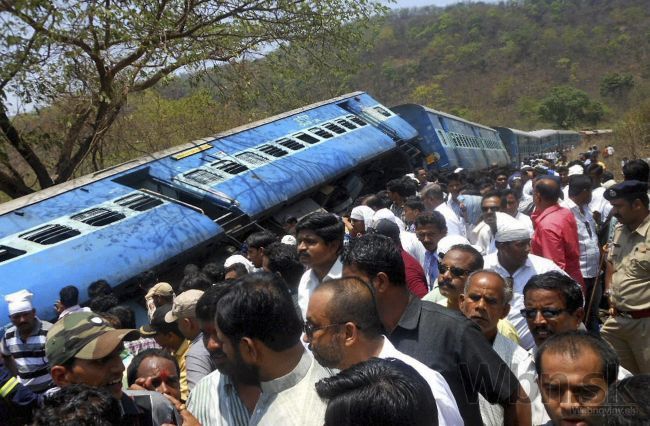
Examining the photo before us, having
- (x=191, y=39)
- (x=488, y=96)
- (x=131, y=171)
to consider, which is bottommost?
(x=488, y=96)

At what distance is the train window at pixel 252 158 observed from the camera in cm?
1134

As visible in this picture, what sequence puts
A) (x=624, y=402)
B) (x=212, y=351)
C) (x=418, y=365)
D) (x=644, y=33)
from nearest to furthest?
(x=624, y=402) → (x=418, y=365) → (x=212, y=351) → (x=644, y=33)

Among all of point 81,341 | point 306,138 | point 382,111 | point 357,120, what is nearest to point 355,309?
point 81,341

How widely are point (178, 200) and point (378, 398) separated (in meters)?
8.74

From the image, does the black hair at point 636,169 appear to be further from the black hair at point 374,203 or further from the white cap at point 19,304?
the white cap at point 19,304

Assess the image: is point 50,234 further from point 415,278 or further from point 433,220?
point 415,278

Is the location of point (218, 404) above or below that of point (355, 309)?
below

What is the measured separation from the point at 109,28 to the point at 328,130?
5304 millimetres

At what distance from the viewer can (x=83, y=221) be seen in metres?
8.41

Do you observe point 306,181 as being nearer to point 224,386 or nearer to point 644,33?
point 224,386

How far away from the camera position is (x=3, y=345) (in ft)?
16.6

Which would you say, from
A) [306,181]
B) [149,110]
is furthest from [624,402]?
[149,110]

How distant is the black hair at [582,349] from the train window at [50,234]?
6.97 meters

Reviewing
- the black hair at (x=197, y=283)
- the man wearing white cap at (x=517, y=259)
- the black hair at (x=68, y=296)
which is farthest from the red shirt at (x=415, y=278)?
the black hair at (x=68, y=296)
